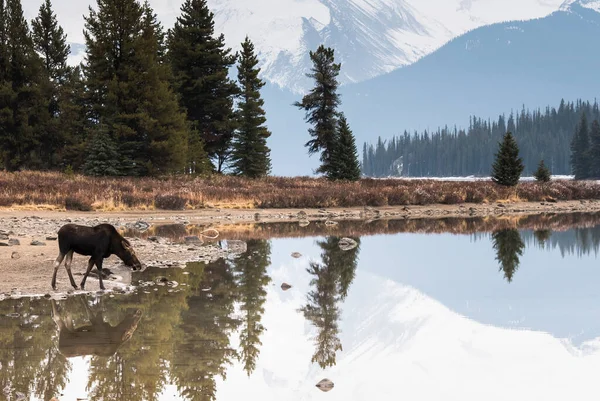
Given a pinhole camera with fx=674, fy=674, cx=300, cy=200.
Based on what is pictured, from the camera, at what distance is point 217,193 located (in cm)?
4091

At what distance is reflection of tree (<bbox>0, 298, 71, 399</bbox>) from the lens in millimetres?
7188

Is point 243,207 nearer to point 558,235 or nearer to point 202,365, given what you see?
point 558,235

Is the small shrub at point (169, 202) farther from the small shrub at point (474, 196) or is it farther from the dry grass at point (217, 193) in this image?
the small shrub at point (474, 196)

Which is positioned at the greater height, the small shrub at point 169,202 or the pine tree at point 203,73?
the pine tree at point 203,73

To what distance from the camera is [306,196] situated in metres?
42.7

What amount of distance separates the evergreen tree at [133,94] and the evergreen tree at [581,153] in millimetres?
97276

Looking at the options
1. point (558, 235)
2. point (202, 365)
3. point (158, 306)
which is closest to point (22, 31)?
point (558, 235)

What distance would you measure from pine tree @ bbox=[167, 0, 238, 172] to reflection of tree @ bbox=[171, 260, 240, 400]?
5132 cm

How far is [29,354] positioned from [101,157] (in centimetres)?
3880

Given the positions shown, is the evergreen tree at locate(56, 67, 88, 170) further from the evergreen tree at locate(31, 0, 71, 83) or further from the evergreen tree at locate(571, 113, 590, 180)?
the evergreen tree at locate(571, 113, 590, 180)

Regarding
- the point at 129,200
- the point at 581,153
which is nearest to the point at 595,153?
the point at 581,153

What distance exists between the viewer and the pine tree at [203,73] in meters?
64.2

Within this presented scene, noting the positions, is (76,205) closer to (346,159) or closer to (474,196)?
(474,196)

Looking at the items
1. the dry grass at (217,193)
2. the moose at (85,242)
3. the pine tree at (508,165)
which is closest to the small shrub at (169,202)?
the dry grass at (217,193)
